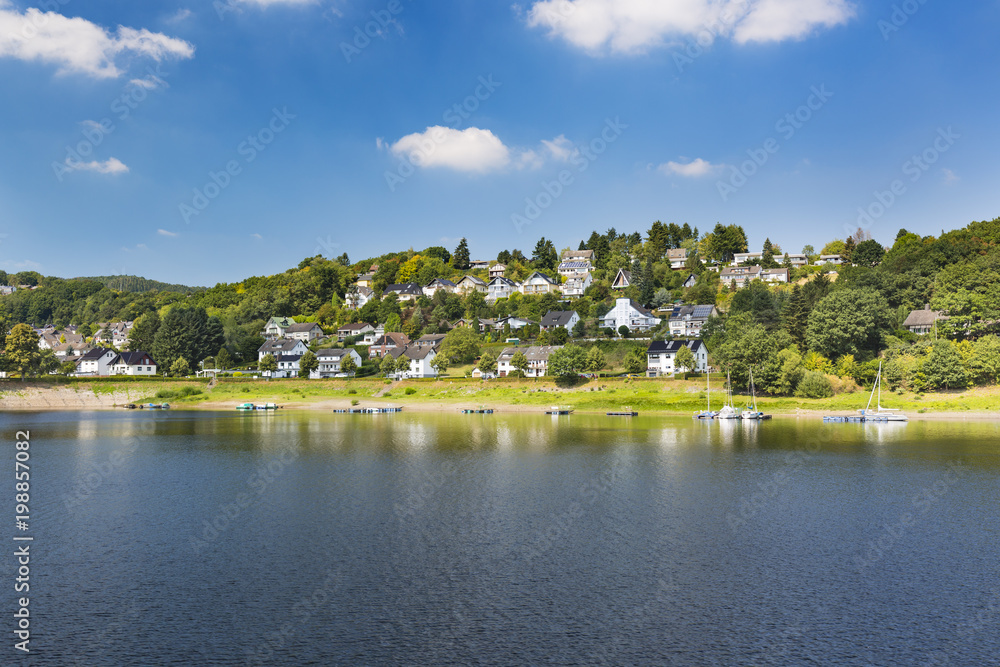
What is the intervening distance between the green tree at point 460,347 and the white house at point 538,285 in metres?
36.0

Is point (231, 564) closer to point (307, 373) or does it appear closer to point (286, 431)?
point (286, 431)

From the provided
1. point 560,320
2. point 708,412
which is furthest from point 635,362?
point 560,320

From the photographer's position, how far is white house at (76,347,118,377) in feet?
390

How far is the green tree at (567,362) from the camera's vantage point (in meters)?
93.1

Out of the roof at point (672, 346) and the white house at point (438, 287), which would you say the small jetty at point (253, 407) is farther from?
the white house at point (438, 287)

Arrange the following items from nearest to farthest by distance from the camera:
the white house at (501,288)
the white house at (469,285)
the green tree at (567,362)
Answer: the green tree at (567,362), the white house at (501,288), the white house at (469,285)

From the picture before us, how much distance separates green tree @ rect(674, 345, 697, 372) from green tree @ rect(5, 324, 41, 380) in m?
101

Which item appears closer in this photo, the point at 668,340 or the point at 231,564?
the point at 231,564

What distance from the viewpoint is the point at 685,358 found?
8988cm

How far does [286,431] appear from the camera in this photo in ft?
216

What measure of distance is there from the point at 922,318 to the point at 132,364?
421ft

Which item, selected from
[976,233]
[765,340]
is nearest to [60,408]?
[765,340]

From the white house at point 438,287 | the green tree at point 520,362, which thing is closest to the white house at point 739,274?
the green tree at point 520,362

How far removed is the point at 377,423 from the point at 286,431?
11175 mm
